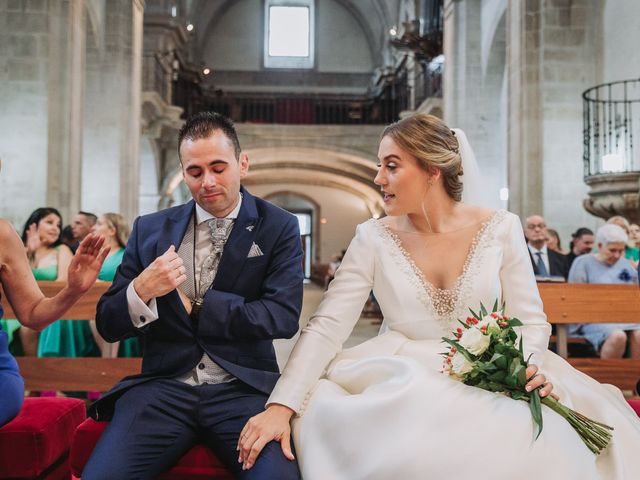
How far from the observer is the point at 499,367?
2.28 metres

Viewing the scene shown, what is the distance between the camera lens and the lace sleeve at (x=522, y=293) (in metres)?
2.70

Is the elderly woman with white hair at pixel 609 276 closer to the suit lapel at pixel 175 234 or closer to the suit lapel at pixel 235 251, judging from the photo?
the suit lapel at pixel 235 251

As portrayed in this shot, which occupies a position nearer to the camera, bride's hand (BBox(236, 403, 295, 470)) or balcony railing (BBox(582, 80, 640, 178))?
bride's hand (BBox(236, 403, 295, 470))

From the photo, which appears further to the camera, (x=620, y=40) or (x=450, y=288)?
(x=620, y=40)

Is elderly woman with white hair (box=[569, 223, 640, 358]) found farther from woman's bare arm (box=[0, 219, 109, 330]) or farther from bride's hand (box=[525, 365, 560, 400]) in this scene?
woman's bare arm (box=[0, 219, 109, 330])

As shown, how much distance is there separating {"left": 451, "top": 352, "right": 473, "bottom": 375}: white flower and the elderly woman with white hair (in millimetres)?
3614

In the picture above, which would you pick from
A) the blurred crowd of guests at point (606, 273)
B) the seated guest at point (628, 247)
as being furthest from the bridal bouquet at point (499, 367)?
the seated guest at point (628, 247)

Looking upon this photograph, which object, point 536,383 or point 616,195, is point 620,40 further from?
point 536,383

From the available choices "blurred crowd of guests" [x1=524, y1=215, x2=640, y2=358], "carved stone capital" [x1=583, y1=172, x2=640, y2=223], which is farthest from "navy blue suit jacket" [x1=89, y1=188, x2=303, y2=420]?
"carved stone capital" [x1=583, y1=172, x2=640, y2=223]

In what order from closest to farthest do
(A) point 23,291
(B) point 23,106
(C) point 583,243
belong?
(A) point 23,291 → (C) point 583,243 → (B) point 23,106

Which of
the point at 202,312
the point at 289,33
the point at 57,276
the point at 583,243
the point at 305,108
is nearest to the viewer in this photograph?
the point at 202,312

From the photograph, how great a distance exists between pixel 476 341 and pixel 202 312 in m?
0.93

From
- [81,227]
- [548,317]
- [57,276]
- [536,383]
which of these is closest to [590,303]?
[548,317]

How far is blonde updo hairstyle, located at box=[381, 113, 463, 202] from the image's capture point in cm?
272
